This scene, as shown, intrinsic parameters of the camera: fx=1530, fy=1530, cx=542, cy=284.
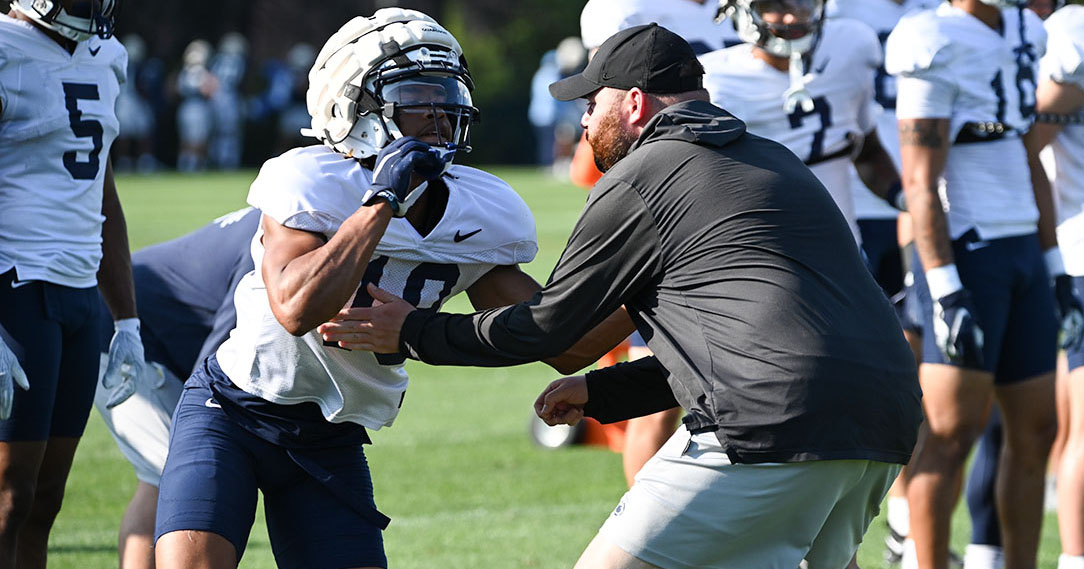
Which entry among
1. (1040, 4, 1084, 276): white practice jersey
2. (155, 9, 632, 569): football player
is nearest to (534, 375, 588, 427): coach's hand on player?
(155, 9, 632, 569): football player

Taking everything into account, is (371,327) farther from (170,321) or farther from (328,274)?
(170,321)

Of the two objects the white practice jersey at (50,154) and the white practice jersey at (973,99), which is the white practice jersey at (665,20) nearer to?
the white practice jersey at (973,99)

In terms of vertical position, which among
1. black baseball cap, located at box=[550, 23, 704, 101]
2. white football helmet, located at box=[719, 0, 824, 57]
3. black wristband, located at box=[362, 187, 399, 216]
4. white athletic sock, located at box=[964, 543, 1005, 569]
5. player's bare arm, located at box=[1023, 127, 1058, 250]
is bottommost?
white athletic sock, located at box=[964, 543, 1005, 569]

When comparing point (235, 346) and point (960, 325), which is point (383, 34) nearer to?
point (235, 346)

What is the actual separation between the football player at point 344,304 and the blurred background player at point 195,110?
89.8 ft

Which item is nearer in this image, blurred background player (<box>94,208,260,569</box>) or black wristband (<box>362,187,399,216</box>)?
black wristband (<box>362,187,399,216</box>)

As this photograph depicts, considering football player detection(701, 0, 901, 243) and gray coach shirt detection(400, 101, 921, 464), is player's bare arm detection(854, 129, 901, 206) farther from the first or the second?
gray coach shirt detection(400, 101, 921, 464)

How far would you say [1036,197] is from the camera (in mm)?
5578

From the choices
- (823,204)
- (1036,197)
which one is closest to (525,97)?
(1036,197)

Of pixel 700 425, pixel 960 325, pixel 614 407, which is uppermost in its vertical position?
pixel 700 425

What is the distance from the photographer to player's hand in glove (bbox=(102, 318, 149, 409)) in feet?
15.8

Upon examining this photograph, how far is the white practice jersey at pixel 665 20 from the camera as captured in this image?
560 centimetres

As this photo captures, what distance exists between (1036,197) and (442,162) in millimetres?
2856

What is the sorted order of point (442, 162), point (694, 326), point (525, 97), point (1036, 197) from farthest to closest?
point (525, 97) < point (1036, 197) < point (442, 162) < point (694, 326)
